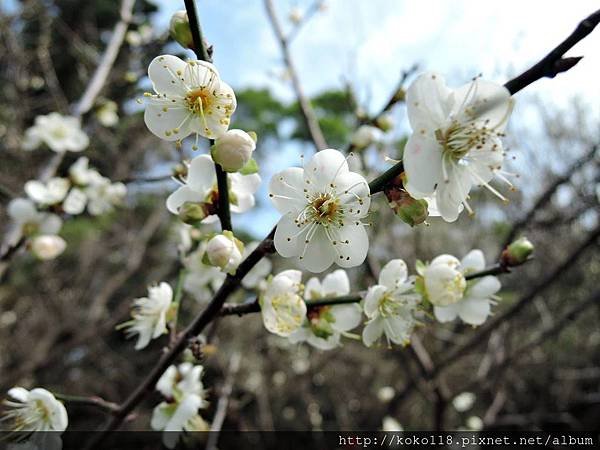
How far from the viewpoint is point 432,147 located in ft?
2.58

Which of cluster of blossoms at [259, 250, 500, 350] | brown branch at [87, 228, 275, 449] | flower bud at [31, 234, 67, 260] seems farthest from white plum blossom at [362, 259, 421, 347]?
flower bud at [31, 234, 67, 260]

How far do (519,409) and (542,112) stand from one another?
10.9 ft

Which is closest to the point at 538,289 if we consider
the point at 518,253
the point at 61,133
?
the point at 518,253

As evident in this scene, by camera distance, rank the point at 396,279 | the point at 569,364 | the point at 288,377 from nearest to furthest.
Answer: the point at 396,279
the point at 569,364
the point at 288,377

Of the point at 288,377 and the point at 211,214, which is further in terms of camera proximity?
the point at 288,377

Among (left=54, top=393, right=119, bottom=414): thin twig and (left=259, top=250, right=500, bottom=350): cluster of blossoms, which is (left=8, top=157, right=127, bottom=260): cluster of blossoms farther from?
(left=259, top=250, right=500, bottom=350): cluster of blossoms

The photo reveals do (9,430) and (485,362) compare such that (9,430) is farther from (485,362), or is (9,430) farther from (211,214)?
(485,362)

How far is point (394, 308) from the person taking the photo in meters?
1.09

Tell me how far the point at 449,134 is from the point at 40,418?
1.10 meters

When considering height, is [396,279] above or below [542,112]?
above

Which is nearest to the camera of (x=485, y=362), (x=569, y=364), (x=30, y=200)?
(x=30, y=200)

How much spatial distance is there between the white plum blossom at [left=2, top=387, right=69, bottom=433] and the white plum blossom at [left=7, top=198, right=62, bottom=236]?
1.07 m

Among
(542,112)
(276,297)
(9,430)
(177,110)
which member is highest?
(177,110)

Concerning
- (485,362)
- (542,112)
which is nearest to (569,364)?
(485,362)
